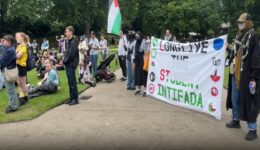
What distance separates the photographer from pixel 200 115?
9484mm

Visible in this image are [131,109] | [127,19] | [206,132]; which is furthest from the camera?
[127,19]

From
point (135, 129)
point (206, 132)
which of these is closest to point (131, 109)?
point (135, 129)

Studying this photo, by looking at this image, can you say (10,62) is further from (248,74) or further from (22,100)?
(248,74)

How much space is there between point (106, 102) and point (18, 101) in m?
2.24

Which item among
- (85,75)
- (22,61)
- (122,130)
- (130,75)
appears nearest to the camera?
(122,130)

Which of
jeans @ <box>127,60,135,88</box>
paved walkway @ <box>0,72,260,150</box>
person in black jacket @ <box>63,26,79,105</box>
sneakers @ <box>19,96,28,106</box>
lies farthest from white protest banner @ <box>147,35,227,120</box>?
sneakers @ <box>19,96,28,106</box>

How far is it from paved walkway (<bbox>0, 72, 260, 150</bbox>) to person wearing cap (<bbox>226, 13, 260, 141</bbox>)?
0.41 m

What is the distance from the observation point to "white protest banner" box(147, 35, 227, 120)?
926cm

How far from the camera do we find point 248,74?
7.52m

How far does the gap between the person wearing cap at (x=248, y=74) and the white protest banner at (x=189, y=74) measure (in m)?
1.27

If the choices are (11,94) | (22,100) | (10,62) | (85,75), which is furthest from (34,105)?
(85,75)

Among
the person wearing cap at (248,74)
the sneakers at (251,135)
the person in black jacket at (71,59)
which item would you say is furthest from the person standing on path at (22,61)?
the sneakers at (251,135)

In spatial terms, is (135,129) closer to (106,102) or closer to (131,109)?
(131,109)

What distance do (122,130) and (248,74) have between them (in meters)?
2.51
